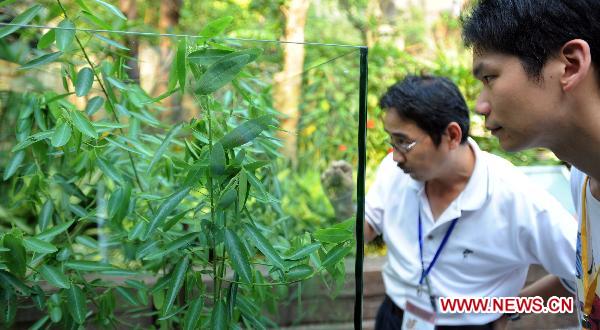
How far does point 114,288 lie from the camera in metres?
1.47

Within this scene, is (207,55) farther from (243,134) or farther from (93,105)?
(93,105)

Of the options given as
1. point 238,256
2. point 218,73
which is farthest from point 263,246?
point 218,73

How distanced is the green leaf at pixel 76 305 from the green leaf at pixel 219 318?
30 cm

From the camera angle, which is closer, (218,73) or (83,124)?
(218,73)

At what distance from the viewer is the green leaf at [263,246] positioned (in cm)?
113

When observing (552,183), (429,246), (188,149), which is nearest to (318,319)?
(429,246)

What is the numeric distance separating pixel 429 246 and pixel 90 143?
1.09 meters

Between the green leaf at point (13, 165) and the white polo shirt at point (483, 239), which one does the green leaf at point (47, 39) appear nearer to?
the green leaf at point (13, 165)

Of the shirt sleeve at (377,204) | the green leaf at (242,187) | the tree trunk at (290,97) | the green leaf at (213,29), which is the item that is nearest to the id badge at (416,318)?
the shirt sleeve at (377,204)

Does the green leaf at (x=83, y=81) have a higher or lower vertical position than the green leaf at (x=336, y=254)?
higher

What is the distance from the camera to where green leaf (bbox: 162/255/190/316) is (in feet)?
3.84

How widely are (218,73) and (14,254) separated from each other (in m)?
0.50

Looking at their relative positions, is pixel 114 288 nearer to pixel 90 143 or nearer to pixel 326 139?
pixel 90 143

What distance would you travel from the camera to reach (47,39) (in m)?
1.22
